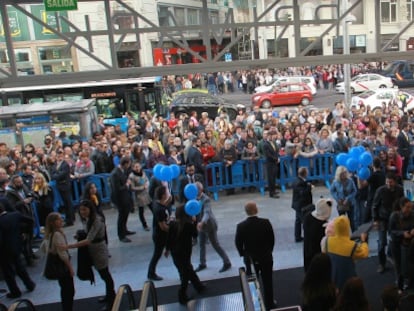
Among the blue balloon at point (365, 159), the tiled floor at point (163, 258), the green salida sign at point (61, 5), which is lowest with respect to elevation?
the tiled floor at point (163, 258)

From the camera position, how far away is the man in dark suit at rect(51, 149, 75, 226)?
10.4 m

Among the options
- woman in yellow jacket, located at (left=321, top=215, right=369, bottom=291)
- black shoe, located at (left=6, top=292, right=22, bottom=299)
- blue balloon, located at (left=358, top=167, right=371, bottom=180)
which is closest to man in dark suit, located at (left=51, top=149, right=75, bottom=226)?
black shoe, located at (left=6, top=292, right=22, bottom=299)

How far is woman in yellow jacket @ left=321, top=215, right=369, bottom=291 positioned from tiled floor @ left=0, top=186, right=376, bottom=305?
2422mm

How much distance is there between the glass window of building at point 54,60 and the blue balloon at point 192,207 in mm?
→ 2590

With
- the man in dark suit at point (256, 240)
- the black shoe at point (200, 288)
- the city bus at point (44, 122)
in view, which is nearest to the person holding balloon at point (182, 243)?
the black shoe at point (200, 288)

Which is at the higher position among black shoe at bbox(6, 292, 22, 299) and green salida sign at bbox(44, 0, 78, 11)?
green salida sign at bbox(44, 0, 78, 11)

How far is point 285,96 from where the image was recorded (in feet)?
92.7

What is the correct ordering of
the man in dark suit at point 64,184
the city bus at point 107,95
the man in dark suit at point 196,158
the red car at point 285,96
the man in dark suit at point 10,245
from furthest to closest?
the red car at point 285,96 → the city bus at point 107,95 → the man in dark suit at point 196,158 → the man in dark suit at point 64,184 → the man in dark suit at point 10,245

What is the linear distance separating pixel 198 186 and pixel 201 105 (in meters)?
16.1

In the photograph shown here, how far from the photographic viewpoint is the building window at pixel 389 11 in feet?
23.7

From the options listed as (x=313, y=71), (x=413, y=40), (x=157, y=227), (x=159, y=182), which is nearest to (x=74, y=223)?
(x=159, y=182)

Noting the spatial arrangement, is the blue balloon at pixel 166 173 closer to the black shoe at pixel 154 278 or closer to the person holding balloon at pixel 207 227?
the person holding balloon at pixel 207 227

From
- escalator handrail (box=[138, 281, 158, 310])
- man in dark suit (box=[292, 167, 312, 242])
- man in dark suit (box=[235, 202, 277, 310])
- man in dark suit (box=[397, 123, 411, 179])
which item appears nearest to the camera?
escalator handrail (box=[138, 281, 158, 310])

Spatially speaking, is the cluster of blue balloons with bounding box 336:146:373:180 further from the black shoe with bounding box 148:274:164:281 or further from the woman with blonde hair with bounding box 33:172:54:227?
the woman with blonde hair with bounding box 33:172:54:227
